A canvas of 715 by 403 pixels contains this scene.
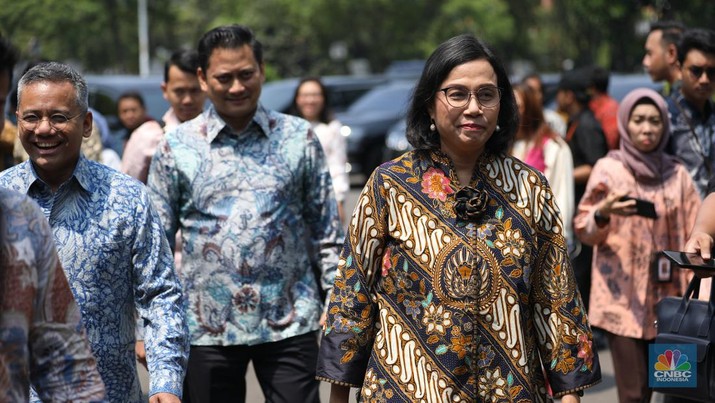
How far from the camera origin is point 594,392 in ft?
26.8

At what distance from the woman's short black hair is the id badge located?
2.59 meters

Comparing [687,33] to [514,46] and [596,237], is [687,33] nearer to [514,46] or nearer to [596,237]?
[596,237]

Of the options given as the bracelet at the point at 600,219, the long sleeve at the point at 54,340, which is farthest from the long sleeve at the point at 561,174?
the long sleeve at the point at 54,340

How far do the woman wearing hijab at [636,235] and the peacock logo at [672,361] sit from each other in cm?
169

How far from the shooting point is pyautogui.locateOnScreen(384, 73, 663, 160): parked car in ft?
51.1

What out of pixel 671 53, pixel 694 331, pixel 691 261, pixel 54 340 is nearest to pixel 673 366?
pixel 694 331

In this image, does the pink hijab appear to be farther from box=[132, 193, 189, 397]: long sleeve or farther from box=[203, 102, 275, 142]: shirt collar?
box=[132, 193, 189, 397]: long sleeve

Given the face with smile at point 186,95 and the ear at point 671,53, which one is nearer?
the face with smile at point 186,95

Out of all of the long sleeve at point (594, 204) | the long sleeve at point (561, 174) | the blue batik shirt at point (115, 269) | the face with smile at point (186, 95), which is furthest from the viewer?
the long sleeve at point (561, 174)

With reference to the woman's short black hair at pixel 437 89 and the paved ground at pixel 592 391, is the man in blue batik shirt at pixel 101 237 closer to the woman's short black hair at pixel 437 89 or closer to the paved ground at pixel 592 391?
the woman's short black hair at pixel 437 89

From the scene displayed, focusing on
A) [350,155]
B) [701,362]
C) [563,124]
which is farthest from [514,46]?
[701,362]

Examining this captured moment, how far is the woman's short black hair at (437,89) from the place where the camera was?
3.88m

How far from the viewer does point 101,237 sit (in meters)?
3.96

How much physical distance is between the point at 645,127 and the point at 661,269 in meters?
0.73
